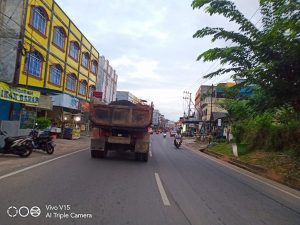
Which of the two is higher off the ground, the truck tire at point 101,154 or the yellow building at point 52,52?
the yellow building at point 52,52

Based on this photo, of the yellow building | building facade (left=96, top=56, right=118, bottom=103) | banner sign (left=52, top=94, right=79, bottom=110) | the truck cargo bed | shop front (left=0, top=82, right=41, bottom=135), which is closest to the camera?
the truck cargo bed

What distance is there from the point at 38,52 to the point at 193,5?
758 inches

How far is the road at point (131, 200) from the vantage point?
256 inches

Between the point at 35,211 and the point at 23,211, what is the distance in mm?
196

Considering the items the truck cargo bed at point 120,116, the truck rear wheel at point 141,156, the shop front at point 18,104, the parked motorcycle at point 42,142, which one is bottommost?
the truck rear wheel at point 141,156

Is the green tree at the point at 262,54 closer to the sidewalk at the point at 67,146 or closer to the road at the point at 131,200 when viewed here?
the road at the point at 131,200

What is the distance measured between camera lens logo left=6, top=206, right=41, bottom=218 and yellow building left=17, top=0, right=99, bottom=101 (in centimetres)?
1856

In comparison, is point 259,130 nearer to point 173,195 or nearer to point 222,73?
point 222,73

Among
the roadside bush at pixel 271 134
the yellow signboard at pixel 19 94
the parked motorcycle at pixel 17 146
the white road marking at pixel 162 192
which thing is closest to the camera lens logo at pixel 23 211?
the white road marking at pixel 162 192

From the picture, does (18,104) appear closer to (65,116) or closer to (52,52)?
(52,52)

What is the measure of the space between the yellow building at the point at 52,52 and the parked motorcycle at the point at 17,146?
369 inches

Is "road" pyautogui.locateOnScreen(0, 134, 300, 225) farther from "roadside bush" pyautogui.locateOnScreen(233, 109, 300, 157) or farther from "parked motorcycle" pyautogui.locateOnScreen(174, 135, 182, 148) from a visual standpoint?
"parked motorcycle" pyautogui.locateOnScreen(174, 135, 182, 148)

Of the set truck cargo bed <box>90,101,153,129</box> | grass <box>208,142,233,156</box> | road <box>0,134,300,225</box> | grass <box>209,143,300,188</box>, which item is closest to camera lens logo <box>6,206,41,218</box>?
road <box>0,134,300,225</box>

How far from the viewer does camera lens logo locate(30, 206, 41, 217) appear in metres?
6.34
